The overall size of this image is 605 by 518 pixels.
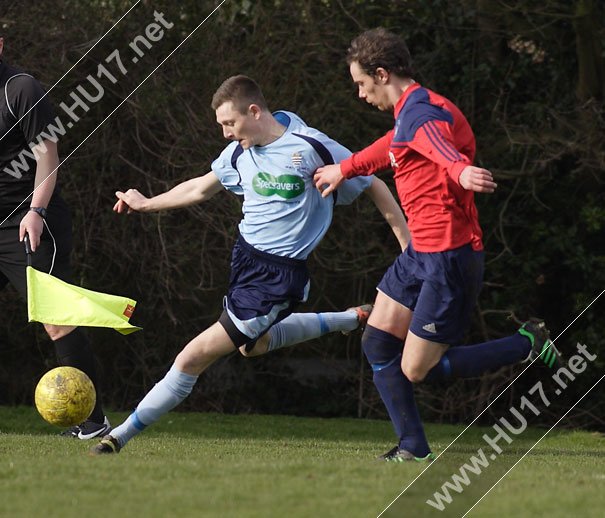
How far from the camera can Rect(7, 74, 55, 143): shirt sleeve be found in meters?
7.16

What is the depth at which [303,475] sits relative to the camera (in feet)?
17.1

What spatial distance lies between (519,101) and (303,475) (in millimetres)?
7591

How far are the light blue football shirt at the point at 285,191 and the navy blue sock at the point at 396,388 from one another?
1.99 feet

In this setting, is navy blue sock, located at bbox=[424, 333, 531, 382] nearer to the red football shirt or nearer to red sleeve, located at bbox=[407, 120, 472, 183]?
the red football shirt

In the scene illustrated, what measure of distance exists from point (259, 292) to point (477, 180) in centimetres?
148

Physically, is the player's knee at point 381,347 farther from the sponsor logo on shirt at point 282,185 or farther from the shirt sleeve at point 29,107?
the shirt sleeve at point 29,107

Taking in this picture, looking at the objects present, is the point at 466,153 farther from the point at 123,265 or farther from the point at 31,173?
the point at 123,265

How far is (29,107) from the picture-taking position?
7.18 m

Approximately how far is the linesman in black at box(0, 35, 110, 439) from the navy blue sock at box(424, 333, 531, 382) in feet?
7.51

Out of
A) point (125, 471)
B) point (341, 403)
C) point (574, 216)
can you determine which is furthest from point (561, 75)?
point (125, 471)

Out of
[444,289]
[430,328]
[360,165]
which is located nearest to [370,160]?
[360,165]

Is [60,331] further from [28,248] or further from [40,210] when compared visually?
[40,210]

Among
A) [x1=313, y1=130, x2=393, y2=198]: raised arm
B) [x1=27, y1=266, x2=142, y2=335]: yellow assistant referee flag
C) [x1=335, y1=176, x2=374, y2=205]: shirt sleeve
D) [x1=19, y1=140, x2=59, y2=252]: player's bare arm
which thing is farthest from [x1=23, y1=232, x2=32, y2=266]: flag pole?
[x1=313, y1=130, x2=393, y2=198]: raised arm

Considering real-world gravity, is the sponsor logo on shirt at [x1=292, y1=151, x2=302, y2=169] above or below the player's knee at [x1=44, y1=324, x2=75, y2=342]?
above
